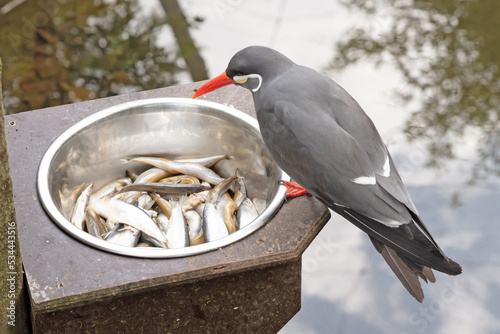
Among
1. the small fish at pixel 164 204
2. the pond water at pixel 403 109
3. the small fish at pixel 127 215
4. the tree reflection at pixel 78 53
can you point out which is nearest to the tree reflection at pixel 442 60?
the pond water at pixel 403 109

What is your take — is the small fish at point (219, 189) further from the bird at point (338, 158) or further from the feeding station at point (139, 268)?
the bird at point (338, 158)

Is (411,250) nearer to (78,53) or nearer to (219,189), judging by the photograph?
(219,189)

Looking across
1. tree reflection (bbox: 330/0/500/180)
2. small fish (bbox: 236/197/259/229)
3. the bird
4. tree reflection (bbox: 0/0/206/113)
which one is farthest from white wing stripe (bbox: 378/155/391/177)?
tree reflection (bbox: 0/0/206/113)

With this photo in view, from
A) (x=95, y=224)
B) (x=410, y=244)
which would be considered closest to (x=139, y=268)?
(x=95, y=224)

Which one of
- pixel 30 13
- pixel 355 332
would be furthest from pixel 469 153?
pixel 30 13

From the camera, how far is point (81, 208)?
194 centimetres

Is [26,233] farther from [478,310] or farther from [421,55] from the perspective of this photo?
[421,55]

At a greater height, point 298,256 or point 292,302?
point 298,256

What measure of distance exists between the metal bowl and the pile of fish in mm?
41

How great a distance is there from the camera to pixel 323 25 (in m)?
3.48

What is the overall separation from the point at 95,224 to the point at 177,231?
0.75 ft

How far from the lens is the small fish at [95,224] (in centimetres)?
184

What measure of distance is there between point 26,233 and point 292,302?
718 mm

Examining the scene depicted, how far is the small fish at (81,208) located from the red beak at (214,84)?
42cm
